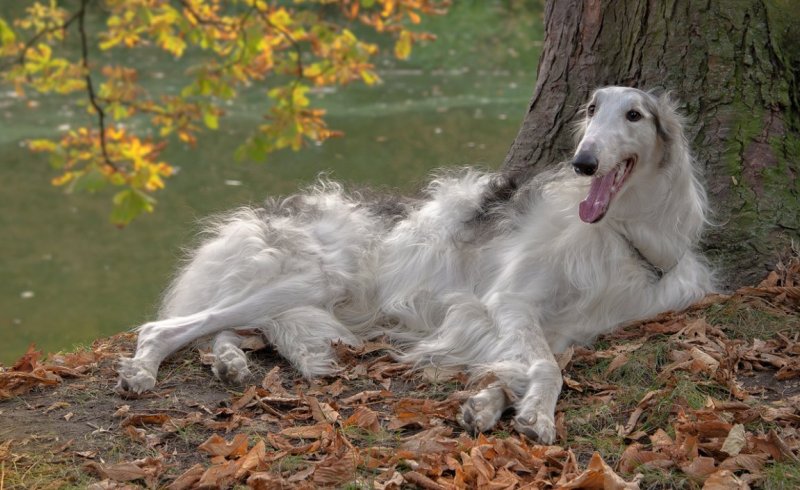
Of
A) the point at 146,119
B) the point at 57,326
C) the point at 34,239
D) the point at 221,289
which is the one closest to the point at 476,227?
the point at 221,289

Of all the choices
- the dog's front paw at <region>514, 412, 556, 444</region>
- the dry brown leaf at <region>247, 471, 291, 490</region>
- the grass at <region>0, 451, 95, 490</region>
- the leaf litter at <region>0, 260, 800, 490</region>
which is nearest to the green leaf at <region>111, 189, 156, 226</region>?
the leaf litter at <region>0, 260, 800, 490</region>

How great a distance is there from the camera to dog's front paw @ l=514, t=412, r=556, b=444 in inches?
153

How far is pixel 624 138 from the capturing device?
4625 mm

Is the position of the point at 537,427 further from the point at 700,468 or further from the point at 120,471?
the point at 120,471

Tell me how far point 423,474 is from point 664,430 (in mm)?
1002

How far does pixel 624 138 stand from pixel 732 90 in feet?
3.85

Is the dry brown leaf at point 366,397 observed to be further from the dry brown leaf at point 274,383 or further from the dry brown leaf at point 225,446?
the dry brown leaf at point 225,446

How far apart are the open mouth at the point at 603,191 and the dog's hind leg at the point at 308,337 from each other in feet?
4.62

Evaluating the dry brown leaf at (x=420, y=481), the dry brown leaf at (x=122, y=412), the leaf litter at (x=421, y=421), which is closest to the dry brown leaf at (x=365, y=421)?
the leaf litter at (x=421, y=421)

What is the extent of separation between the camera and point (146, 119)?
53.7ft

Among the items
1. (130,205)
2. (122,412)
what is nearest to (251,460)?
A: (122,412)

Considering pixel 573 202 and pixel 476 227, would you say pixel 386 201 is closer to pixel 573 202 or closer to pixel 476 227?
pixel 476 227

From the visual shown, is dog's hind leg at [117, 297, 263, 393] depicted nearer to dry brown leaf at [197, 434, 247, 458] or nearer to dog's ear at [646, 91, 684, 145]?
dry brown leaf at [197, 434, 247, 458]

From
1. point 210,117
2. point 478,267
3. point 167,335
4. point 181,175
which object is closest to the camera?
point 167,335
